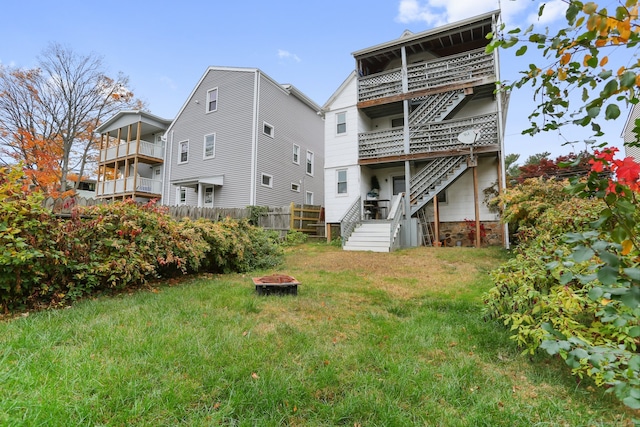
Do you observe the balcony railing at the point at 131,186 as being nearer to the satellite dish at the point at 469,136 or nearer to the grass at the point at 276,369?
the grass at the point at 276,369

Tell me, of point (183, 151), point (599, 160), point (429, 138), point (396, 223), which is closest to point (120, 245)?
point (599, 160)

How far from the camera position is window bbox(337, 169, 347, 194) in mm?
13828

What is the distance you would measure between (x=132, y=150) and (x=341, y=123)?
47.1ft

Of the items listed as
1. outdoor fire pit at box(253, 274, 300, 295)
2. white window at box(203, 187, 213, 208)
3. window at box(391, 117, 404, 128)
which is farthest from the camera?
white window at box(203, 187, 213, 208)

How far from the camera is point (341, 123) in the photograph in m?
14.1

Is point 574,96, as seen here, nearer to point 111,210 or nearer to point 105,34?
point 111,210

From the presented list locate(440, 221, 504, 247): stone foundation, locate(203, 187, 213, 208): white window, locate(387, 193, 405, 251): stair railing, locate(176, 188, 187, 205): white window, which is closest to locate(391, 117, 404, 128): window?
locate(387, 193, 405, 251): stair railing

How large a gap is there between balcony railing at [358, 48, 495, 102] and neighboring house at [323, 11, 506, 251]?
0.13ft

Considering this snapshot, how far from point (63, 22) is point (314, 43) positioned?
13359mm

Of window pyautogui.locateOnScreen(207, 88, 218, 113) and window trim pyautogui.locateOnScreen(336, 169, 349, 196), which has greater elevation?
window pyautogui.locateOnScreen(207, 88, 218, 113)

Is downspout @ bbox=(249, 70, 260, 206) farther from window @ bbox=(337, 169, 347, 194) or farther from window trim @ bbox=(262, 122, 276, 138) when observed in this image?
window @ bbox=(337, 169, 347, 194)

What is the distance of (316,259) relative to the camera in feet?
28.0

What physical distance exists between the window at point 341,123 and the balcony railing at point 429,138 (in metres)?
1.05

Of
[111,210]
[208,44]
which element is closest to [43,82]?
[208,44]
